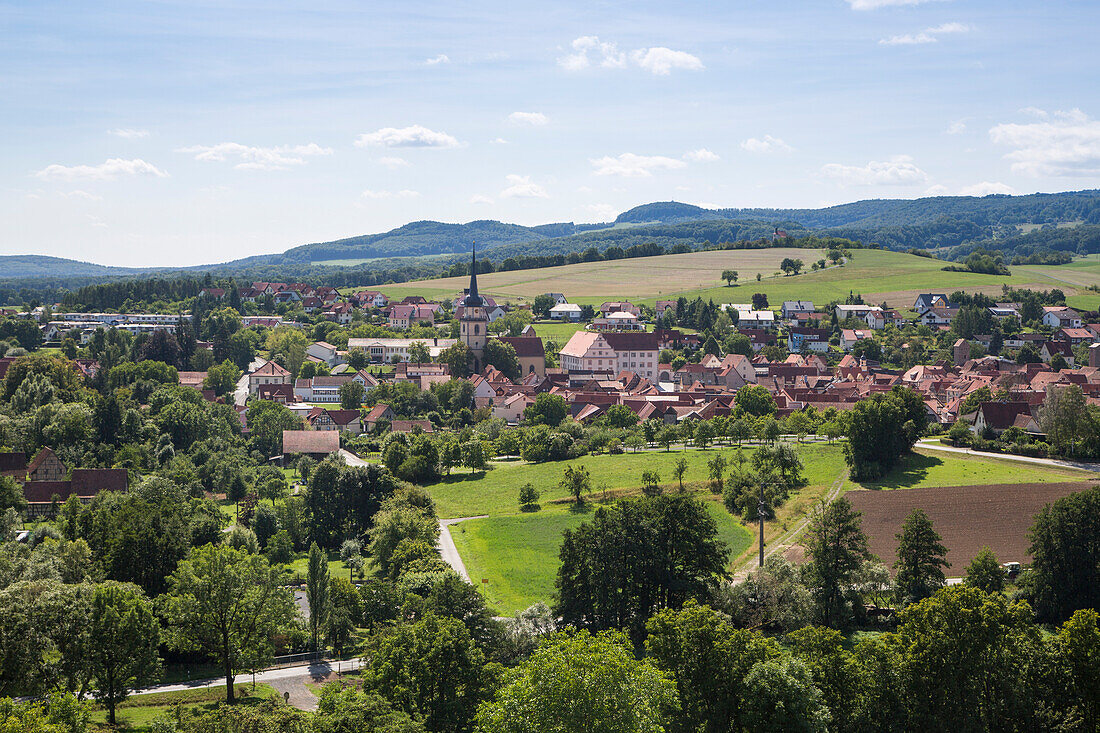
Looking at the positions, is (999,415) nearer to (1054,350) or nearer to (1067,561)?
(1067,561)

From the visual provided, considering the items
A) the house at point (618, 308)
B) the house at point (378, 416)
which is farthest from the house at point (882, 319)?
the house at point (378, 416)

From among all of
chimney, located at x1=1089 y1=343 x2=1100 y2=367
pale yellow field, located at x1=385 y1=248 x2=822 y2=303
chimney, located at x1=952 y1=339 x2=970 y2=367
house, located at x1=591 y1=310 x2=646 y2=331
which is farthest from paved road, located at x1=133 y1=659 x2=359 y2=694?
pale yellow field, located at x1=385 y1=248 x2=822 y2=303

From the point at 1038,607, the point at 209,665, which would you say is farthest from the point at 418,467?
the point at 1038,607

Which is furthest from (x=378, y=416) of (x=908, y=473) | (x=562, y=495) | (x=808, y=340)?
(x=808, y=340)

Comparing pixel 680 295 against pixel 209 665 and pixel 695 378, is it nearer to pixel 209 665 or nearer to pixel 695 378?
pixel 695 378

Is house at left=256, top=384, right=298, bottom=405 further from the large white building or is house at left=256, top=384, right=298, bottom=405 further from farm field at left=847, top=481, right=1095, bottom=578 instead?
farm field at left=847, top=481, right=1095, bottom=578

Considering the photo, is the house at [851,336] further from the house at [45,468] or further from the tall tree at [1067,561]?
the house at [45,468]
